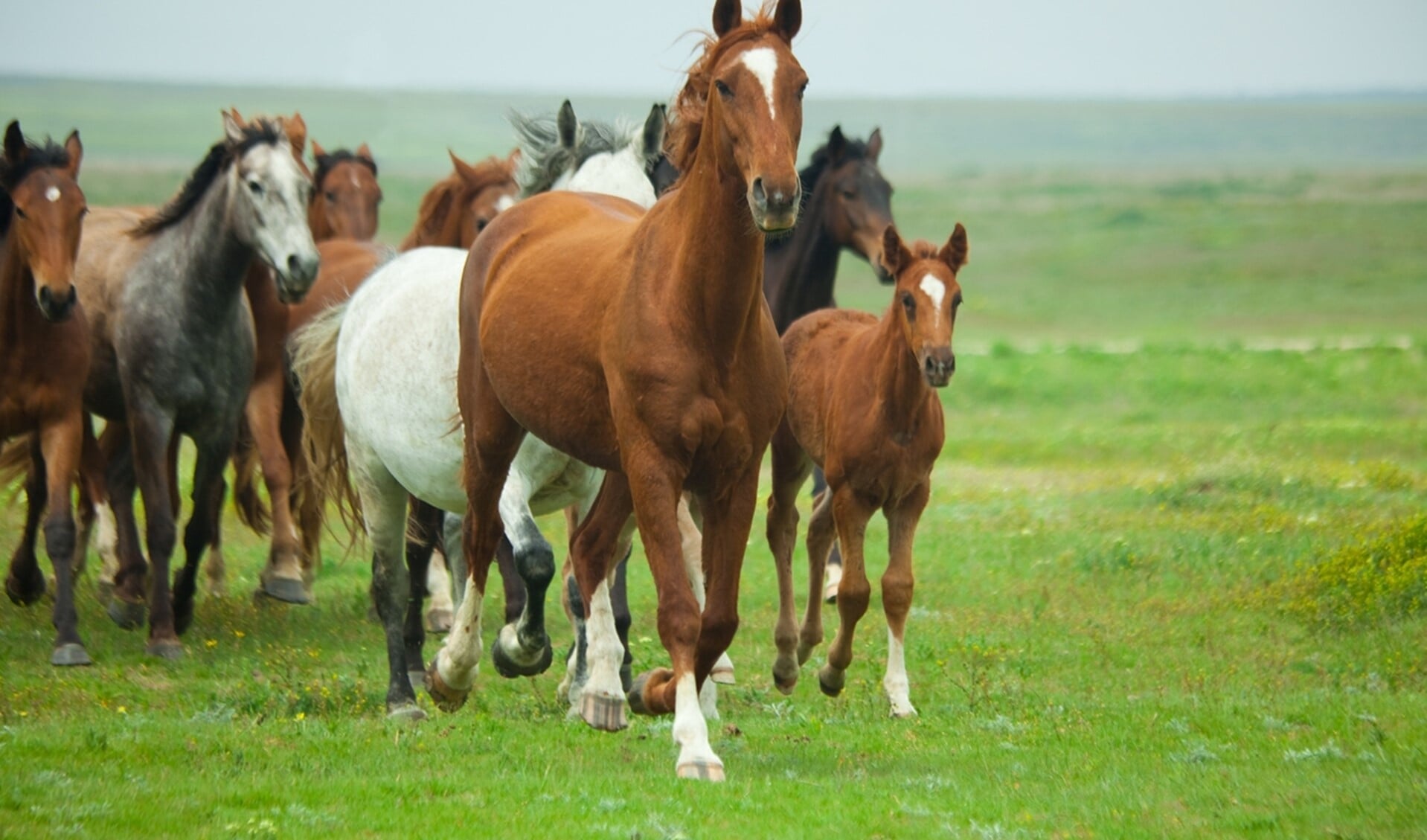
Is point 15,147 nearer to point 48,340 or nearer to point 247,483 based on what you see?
point 48,340

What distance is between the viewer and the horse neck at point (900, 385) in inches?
342

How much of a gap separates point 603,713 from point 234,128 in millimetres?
5310

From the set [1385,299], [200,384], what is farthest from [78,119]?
[200,384]

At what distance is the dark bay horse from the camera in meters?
9.72

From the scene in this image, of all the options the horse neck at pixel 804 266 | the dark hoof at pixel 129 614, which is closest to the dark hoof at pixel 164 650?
the dark hoof at pixel 129 614

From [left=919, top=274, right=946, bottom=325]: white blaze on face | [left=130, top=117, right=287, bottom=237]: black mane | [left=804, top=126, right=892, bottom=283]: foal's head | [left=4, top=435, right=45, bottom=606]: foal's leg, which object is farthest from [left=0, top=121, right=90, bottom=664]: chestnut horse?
[left=804, top=126, right=892, bottom=283]: foal's head

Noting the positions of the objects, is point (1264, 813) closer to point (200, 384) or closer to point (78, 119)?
point (200, 384)

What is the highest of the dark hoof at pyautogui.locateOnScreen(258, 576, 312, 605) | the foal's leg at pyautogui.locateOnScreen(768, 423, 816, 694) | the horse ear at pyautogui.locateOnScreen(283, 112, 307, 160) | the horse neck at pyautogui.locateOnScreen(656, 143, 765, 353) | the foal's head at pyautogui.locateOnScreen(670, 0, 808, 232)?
the foal's head at pyautogui.locateOnScreen(670, 0, 808, 232)

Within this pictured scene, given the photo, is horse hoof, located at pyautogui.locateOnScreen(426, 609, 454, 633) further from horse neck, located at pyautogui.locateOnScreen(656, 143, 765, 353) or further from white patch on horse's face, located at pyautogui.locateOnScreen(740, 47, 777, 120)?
white patch on horse's face, located at pyautogui.locateOnScreen(740, 47, 777, 120)

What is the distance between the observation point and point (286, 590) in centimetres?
1137

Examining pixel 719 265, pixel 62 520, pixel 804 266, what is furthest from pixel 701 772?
pixel 804 266

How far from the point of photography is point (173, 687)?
345 inches

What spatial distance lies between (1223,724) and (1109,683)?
5.46 ft

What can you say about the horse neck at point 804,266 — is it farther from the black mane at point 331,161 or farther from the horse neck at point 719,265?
the horse neck at point 719,265
